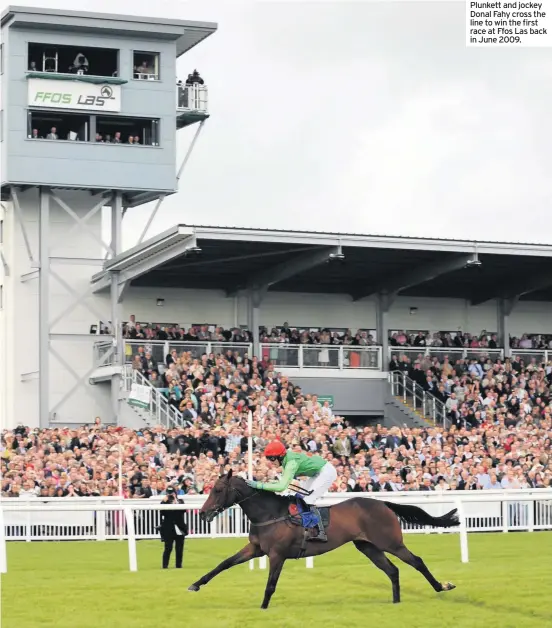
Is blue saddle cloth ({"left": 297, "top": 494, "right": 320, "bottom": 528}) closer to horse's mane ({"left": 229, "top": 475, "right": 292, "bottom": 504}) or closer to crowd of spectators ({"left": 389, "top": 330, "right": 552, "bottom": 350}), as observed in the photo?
horse's mane ({"left": 229, "top": 475, "right": 292, "bottom": 504})

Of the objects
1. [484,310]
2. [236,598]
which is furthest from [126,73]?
[236,598]

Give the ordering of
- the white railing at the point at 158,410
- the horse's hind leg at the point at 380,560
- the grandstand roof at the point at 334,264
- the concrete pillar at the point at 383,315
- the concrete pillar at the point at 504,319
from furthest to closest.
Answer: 1. the concrete pillar at the point at 504,319
2. the concrete pillar at the point at 383,315
3. the grandstand roof at the point at 334,264
4. the white railing at the point at 158,410
5. the horse's hind leg at the point at 380,560

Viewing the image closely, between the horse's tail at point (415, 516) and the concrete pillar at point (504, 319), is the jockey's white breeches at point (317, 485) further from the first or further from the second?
the concrete pillar at point (504, 319)

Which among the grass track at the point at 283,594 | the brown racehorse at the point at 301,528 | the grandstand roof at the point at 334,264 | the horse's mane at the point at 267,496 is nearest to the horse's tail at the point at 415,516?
the brown racehorse at the point at 301,528

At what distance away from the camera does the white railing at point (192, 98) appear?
3553cm

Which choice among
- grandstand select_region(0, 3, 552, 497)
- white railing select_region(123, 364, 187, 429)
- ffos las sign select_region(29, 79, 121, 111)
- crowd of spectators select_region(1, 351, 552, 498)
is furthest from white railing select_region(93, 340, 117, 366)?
ffos las sign select_region(29, 79, 121, 111)

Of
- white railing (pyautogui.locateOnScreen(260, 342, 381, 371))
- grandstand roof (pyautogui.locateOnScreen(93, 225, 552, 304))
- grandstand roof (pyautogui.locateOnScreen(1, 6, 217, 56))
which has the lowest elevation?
white railing (pyautogui.locateOnScreen(260, 342, 381, 371))

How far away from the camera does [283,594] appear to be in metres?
12.4

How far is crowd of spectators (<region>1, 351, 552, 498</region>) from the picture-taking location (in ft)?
75.7

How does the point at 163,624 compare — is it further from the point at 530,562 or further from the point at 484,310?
the point at 484,310

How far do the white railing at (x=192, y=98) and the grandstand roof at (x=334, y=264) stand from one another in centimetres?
469

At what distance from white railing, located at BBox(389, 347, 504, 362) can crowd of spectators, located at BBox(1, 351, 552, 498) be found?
1.36 meters

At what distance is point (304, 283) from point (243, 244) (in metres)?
5.92

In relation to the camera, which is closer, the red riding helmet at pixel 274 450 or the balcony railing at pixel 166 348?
the red riding helmet at pixel 274 450
